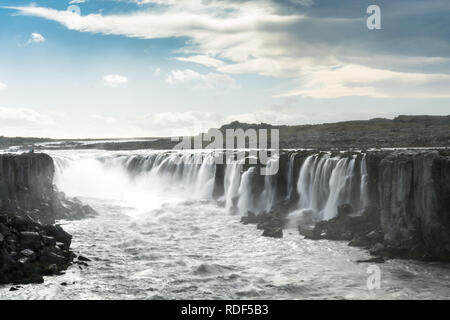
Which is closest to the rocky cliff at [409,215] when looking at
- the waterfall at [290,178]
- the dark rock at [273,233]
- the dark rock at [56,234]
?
the dark rock at [273,233]

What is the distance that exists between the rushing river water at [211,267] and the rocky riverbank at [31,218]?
1179 mm

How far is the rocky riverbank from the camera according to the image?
24516mm

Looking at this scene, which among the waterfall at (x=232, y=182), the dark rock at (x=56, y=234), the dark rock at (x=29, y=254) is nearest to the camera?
the dark rock at (x=29, y=254)

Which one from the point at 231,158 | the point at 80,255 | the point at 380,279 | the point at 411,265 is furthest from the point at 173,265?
→ the point at 231,158

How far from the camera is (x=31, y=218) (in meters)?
33.6

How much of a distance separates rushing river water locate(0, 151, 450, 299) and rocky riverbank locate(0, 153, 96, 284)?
1.18 meters

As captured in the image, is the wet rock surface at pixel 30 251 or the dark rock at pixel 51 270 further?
the dark rock at pixel 51 270

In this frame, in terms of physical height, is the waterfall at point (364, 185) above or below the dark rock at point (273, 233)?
above

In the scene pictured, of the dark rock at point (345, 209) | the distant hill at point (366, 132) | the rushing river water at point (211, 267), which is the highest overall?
the distant hill at point (366, 132)

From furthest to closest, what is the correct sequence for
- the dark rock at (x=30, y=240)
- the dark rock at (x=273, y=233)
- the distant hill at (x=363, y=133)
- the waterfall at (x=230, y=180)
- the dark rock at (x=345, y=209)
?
the distant hill at (x=363, y=133)
the waterfall at (x=230, y=180)
the dark rock at (x=345, y=209)
the dark rock at (x=273, y=233)
the dark rock at (x=30, y=240)

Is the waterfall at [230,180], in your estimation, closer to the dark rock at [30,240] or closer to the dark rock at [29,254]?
the dark rock at [30,240]

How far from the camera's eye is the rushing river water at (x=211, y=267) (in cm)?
2238

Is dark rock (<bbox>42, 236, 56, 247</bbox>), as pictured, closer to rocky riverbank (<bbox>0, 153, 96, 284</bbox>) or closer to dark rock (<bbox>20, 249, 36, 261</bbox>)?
rocky riverbank (<bbox>0, 153, 96, 284</bbox>)

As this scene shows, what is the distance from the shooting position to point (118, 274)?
25.5 meters
